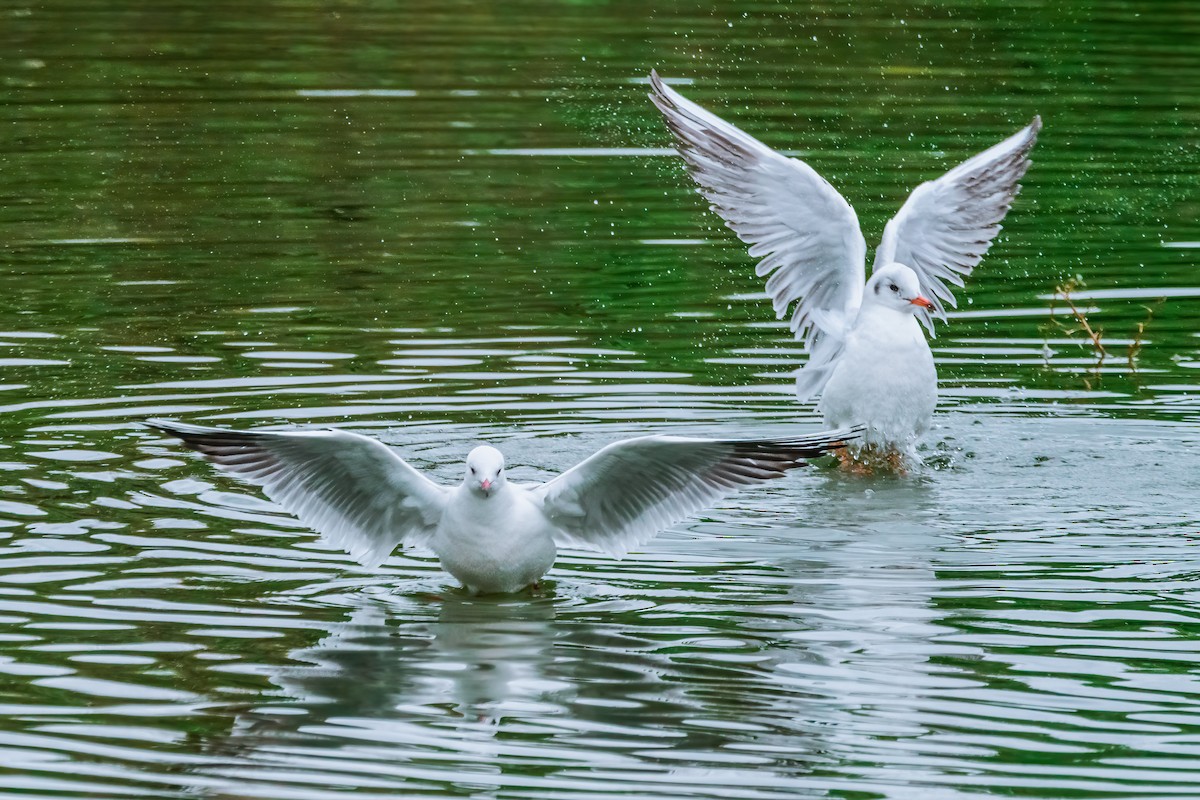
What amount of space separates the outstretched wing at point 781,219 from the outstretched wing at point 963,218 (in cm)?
62

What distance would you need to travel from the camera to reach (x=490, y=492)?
8.57m

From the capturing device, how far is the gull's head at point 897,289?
1125cm

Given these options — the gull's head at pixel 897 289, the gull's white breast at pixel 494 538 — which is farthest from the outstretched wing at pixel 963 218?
the gull's white breast at pixel 494 538

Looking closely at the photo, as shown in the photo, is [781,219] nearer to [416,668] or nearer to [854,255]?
[854,255]

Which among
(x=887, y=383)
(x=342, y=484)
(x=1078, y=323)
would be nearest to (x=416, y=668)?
(x=342, y=484)

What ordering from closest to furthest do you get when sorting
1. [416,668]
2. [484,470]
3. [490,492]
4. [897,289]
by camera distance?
[416,668], [484,470], [490,492], [897,289]

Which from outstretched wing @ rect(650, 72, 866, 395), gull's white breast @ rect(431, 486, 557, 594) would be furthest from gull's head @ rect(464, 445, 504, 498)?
outstretched wing @ rect(650, 72, 866, 395)

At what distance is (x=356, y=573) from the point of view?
30.5 feet

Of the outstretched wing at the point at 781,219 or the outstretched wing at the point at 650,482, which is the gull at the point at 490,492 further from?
the outstretched wing at the point at 781,219

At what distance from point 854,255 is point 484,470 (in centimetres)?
419

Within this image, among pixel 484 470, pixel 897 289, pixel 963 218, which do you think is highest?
pixel 963 218

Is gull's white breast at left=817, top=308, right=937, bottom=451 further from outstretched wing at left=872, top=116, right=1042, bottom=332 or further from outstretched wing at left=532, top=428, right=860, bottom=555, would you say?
outstretched wing at left=532, top=428, right=860, bottom=555

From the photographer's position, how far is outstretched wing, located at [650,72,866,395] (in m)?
12.0

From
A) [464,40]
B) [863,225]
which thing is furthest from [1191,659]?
[464,40]
